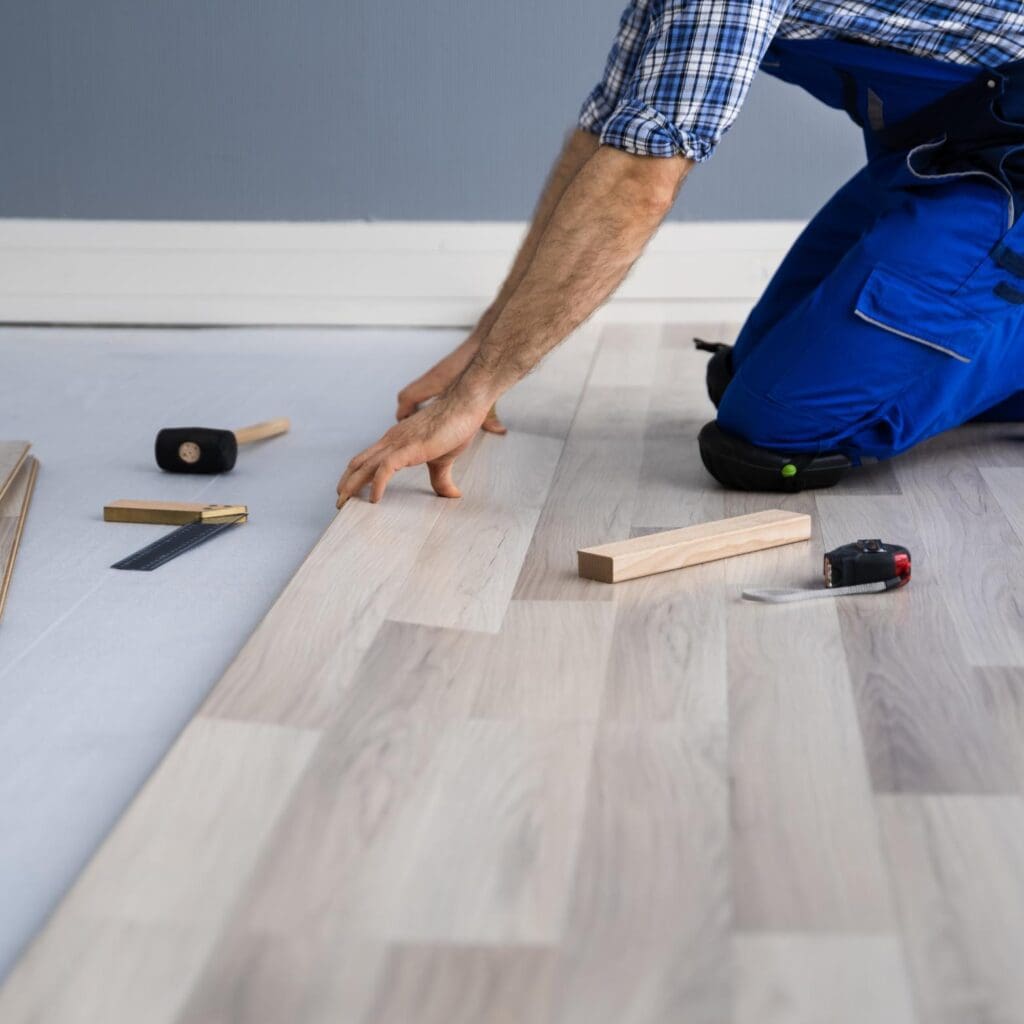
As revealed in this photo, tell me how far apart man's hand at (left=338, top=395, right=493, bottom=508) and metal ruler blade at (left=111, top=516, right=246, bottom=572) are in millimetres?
236

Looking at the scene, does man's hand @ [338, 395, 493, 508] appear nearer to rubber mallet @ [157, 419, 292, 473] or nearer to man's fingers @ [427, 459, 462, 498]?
man's fingers @ [427, 459, 462, 498]

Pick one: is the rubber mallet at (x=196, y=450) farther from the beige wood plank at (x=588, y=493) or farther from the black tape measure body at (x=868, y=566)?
the black tape measure body at (x=868, y=566)

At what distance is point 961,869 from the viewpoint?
1.14 meters

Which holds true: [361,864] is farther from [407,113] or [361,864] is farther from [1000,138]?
[407,113]

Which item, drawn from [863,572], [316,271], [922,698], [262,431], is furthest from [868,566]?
[316,271]

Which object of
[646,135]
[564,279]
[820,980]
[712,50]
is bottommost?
[820,980]

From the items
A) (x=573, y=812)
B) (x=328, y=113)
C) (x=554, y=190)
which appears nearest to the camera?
(x=573, y=812)

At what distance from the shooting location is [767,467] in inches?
90.1

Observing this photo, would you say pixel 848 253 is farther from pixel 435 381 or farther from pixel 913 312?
pixel 435 381

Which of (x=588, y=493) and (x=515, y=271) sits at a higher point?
(x=515, y=271)

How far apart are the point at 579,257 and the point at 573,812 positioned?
96 centimetres

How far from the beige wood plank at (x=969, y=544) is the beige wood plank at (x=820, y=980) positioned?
62cm

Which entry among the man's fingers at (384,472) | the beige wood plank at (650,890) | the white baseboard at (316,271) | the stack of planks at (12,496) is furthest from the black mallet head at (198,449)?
the white baseboard at (316,271)

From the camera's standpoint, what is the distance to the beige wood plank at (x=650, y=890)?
3.26 feet
